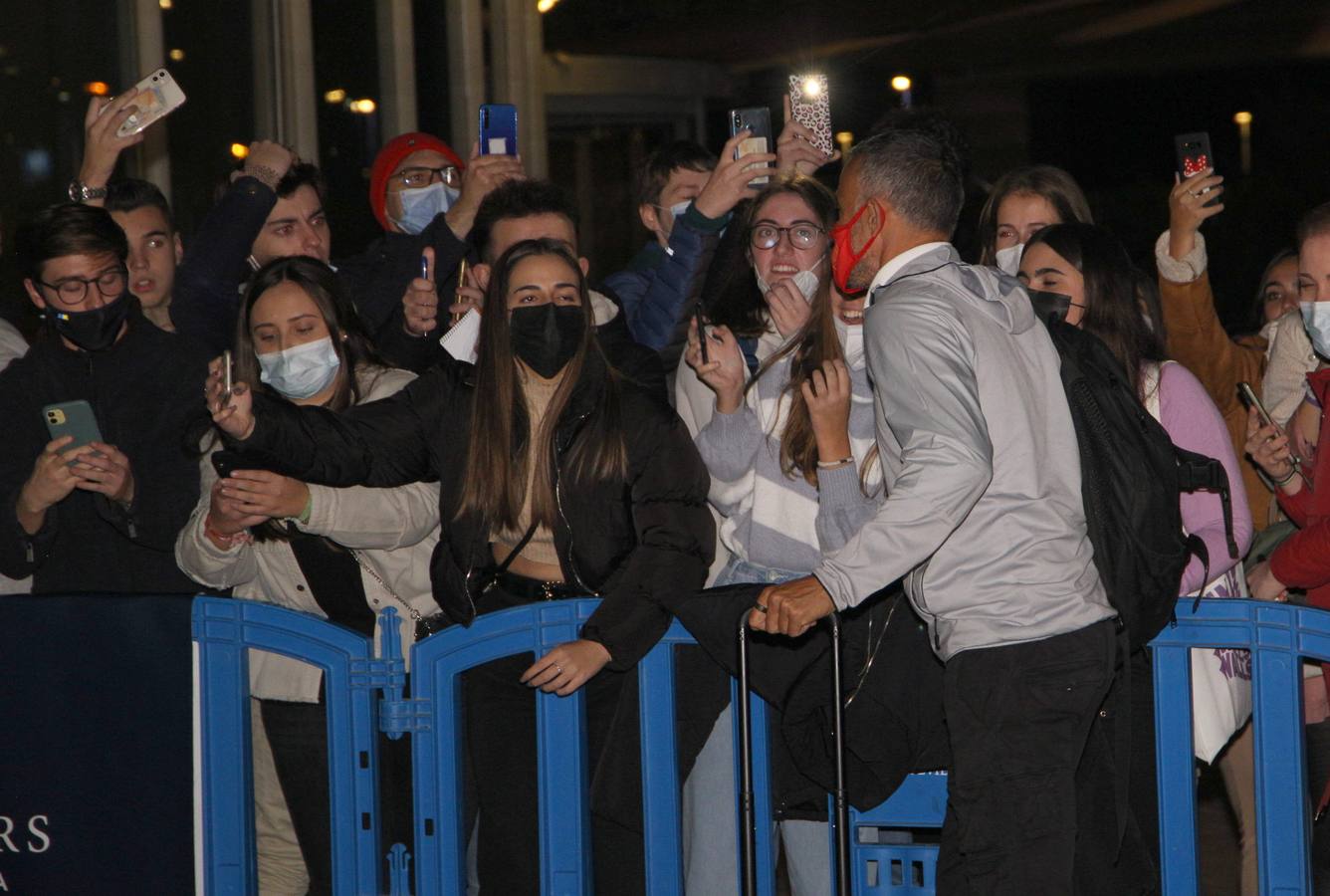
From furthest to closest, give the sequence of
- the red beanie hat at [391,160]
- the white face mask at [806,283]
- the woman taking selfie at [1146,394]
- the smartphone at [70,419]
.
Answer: the red beanie hat at [391,160] → the smartphone at [70,419] → the white face mask at [806,283] → the woman taking selfie at [1146,394]

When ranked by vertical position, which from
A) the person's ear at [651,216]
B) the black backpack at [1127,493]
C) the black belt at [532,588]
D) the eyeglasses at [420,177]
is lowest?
the black belt at [532,588]

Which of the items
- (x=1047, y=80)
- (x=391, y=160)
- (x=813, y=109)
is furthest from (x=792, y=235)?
(x=1047, y=80)

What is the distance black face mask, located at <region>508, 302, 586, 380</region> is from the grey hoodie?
0.98 m

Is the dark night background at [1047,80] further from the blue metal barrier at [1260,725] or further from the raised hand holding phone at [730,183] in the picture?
the blue metal barrier at [1260,725]

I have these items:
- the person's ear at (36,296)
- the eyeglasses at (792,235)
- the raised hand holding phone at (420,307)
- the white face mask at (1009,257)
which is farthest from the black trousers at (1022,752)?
the person's ear at (36,296)

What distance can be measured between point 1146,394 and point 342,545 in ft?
6.82

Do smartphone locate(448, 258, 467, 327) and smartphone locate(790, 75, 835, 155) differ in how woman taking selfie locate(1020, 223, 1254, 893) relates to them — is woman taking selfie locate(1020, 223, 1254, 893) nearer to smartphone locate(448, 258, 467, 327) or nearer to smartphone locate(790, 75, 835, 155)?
Result: smartphone locate(790, 75, 835, 155)

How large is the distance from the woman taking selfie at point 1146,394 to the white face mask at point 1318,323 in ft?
1.69

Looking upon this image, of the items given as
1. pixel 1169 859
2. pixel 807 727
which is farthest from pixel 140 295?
pixel 1169 859

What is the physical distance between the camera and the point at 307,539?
4.17 m

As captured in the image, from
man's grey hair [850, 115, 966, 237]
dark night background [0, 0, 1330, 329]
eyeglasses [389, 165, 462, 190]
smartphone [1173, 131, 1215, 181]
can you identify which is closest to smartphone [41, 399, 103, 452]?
eyeglasses [389, 165, 462, 190]

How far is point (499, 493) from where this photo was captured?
3834 millimetres

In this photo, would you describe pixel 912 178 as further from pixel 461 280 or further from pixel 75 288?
pixel 75 288

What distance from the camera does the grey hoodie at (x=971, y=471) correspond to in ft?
9.91
